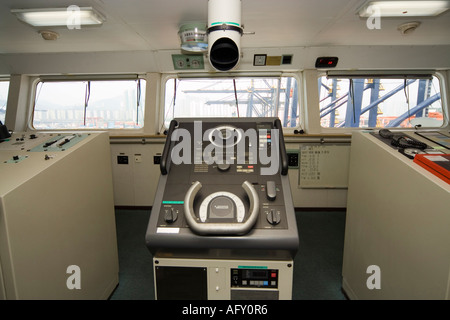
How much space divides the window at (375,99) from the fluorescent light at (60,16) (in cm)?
256

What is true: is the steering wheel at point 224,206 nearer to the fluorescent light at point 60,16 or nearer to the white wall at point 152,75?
the fluorescent light at point 60,16

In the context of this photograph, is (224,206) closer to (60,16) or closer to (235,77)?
(60,16)

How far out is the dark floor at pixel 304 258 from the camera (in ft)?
6.47

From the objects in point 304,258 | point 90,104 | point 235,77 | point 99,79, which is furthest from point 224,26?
point 90,104

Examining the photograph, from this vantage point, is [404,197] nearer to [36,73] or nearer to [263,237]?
[263,237]

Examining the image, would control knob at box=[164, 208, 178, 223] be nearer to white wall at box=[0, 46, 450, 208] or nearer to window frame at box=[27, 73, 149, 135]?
white wall at box=[0, 46, 450, 208]

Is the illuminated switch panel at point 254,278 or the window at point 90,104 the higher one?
the window at point 90,104

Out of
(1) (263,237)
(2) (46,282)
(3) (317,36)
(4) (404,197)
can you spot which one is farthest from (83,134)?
(3) (317,36)

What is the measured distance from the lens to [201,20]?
6.34 ft

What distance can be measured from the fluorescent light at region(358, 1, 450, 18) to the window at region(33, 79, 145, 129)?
2612mm

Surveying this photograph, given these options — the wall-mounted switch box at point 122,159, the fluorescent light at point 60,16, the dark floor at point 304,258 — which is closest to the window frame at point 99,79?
the wall-mounted switch box at point 122,159

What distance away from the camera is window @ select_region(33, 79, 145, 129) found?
3.47 metres

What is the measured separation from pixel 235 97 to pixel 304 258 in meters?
2.03

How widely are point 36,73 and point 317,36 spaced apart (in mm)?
3260
